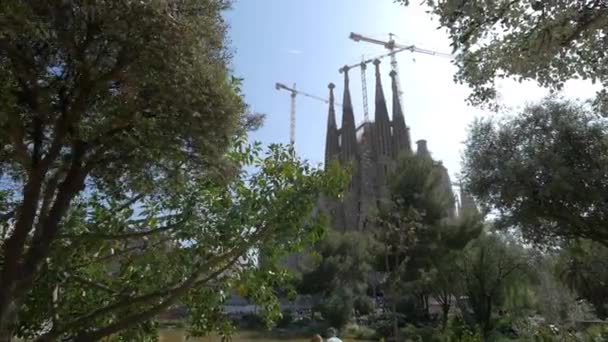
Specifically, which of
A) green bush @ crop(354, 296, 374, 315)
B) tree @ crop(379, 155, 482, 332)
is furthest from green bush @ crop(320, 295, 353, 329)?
green bush @ crop(354, 296, 374, 315)

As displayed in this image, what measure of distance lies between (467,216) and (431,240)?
2.62 meters

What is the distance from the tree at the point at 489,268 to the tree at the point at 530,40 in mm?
21680

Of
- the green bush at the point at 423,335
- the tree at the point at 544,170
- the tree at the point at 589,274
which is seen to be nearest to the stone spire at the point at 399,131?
the tree at the point at 589,274

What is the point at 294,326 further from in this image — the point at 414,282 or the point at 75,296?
the point at 75,296

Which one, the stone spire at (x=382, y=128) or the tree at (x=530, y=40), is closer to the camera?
the tree at (x=530, y=40)

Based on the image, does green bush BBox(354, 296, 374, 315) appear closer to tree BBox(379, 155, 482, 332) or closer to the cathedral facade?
tree BBox(379, 155, 482, 332)

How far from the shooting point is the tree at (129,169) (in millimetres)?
4223

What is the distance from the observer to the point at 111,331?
4.14 meters

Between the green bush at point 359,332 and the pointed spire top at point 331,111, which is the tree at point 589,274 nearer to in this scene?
the green bush at point 359,332

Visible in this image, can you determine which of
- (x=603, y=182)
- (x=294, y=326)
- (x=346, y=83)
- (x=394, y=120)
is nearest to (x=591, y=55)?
→ (x=603, y=182)

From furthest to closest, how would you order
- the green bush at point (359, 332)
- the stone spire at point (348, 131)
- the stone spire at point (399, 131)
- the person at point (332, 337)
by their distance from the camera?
the stone spire at point (348, 131) → the stone spire at point (399, 131) → the green bush at point (359, 332) → the person at point (332, 337)

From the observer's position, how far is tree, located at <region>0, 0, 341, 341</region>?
4.22 meters

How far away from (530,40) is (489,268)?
2356 cm

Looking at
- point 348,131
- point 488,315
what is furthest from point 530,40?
point 348,131
